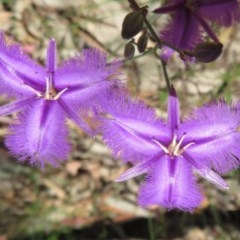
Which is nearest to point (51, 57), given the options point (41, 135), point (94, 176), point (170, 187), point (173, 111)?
point (41, 135)

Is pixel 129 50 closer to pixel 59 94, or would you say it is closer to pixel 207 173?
pixel 59 94

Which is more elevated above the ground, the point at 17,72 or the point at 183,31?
the point at 183,31

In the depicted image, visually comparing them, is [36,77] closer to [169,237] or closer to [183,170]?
[183,170]

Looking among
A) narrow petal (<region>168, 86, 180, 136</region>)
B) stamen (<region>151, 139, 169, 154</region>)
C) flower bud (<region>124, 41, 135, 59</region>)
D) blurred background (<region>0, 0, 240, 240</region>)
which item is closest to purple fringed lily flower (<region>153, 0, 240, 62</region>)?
flower bud (<region>124, 41, 135, 59</region>)

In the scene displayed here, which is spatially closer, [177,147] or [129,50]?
[177,147]

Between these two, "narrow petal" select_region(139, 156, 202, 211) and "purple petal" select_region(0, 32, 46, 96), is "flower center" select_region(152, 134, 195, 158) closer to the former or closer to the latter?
"narrow petal" select_region(139, 156, 202, 211)

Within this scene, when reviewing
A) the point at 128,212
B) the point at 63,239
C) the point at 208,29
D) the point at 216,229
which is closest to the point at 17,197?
the point at 63,239
